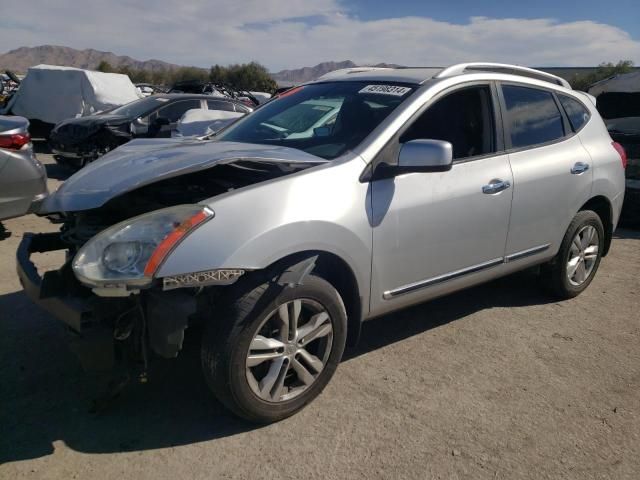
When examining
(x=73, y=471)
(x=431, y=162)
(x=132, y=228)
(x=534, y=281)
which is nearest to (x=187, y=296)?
(x=132, y=228)

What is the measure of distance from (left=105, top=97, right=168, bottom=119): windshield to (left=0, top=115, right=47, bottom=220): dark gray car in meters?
4.60

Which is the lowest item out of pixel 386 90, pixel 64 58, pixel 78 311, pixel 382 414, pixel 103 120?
pixel 382 414

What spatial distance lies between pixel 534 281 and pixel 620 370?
1552mm

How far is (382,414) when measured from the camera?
2941 mm

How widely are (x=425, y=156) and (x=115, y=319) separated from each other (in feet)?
5.71

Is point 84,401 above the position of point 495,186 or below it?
below

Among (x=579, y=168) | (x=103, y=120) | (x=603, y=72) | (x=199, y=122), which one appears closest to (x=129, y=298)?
(x=579, y=168)

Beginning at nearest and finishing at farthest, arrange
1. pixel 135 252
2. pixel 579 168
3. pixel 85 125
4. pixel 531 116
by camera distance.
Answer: pixel 135 252
pixel 531 116
pixel 579 168
pixel 85 125

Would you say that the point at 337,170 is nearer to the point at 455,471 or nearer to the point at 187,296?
the point at 187,296

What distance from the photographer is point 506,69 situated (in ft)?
13.2

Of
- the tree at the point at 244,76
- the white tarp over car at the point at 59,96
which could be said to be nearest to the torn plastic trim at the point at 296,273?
the white tarp over car at the point at 59,96

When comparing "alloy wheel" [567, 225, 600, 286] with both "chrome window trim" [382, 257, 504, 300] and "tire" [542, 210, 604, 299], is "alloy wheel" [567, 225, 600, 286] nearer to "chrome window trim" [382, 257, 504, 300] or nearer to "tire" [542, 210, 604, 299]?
"tire" [542, 210, 604, 299]

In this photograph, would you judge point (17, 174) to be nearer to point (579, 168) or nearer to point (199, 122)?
point (199, 122)

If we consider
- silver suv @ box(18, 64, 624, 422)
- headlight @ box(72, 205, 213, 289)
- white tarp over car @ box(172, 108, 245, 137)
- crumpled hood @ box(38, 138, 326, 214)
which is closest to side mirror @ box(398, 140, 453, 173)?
silver suv @ box(18, 64, 624, 422)
